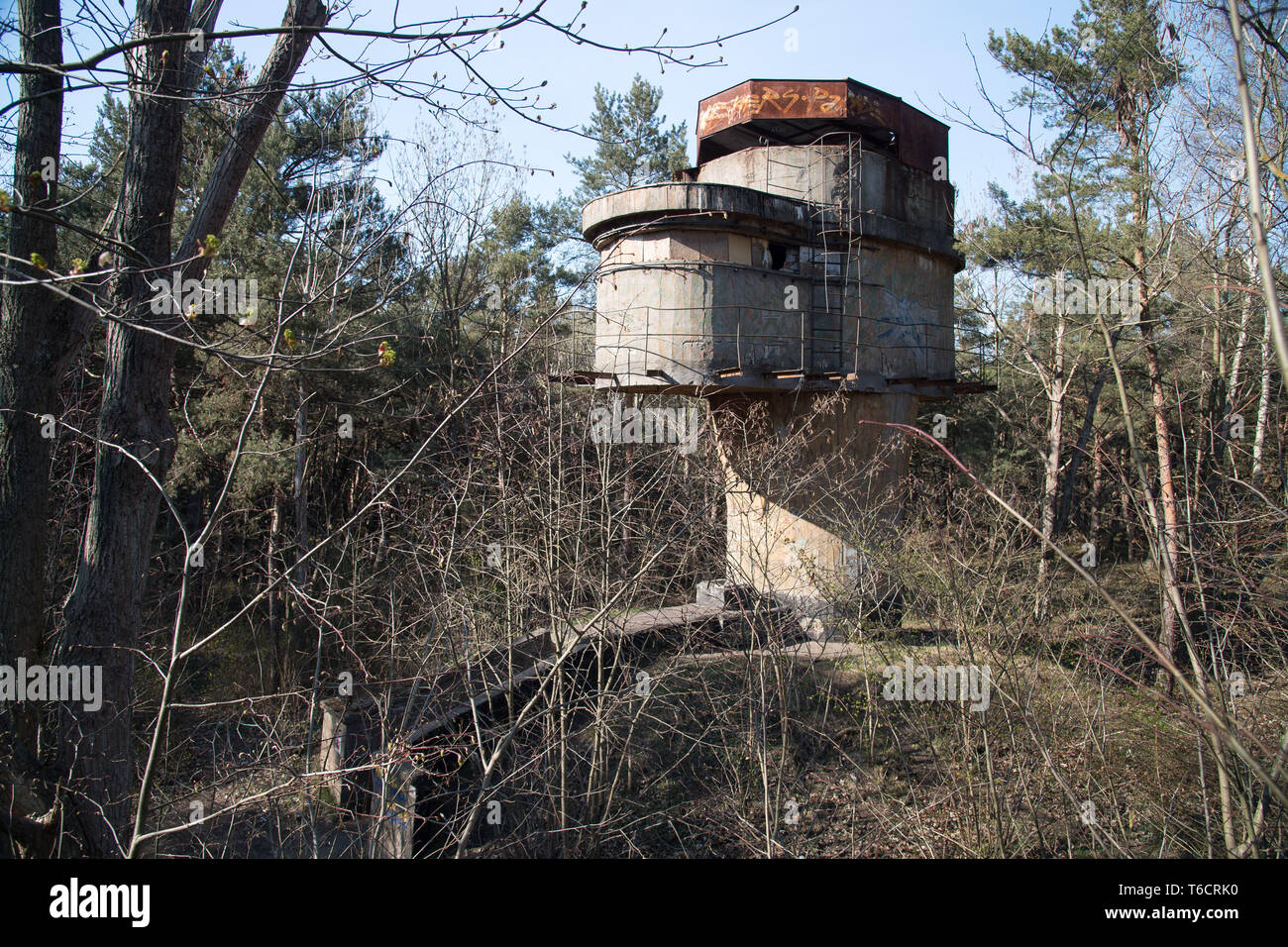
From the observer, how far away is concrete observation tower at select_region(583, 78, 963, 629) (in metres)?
12.8

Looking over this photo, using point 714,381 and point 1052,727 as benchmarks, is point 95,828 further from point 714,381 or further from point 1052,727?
point 714,381

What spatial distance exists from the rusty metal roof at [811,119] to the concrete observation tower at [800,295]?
3 centimetres

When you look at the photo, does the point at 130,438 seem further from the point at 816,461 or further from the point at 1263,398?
the point at 816,461

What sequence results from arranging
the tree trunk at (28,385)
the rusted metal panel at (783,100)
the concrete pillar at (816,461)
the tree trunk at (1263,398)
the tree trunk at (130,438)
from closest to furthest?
the tree trunk at (130,438)
the tree trunk at (28,385)
the tree trunk at (1263,398)
the concrete pillar at (816,461)
the rusted metal panel at (783,100)

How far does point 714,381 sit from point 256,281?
8847 millimetres

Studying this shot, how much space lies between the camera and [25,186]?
18.1 ft

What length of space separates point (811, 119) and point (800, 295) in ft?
11.4

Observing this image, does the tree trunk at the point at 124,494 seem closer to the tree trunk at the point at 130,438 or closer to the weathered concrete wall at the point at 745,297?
the tree trunk at the point at 130,438

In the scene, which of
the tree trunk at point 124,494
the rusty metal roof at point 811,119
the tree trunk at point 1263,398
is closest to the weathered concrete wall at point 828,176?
the rusty metal roof at point 811,119

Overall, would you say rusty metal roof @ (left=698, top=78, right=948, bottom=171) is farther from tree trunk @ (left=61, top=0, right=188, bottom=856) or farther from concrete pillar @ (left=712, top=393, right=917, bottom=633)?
tree trunk @ (left=61, top=0, right=188, bottom=856)

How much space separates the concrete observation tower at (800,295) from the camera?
1281 cm
